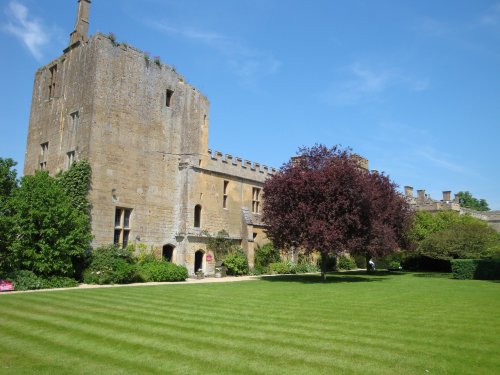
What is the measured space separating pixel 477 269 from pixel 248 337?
21688 mm

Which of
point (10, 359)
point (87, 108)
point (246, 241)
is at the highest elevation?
point (87, 108)

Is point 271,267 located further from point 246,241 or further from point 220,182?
point 220,182

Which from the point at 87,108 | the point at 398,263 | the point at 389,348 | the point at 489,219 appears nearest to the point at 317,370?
the point at 389,348

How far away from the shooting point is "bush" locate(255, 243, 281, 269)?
29634 millimetres

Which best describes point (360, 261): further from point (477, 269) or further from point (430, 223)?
point (477, 269)

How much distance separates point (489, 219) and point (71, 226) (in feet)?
171

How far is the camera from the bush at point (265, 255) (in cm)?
2963

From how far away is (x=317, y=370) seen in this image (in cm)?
545

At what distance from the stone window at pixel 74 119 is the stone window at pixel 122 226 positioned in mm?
5130

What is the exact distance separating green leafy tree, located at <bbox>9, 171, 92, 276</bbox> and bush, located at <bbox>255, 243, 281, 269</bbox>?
13373 mm

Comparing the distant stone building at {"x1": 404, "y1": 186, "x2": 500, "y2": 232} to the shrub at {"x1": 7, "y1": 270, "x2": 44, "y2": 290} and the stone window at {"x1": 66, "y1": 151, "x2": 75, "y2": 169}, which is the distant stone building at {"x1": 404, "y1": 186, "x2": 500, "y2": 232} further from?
the shrub at {"x1": 7, "y1": 270, "x2": 44, "y2": 290}

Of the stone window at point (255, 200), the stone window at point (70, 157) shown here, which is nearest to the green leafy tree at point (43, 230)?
the stone window at point (70, 157)

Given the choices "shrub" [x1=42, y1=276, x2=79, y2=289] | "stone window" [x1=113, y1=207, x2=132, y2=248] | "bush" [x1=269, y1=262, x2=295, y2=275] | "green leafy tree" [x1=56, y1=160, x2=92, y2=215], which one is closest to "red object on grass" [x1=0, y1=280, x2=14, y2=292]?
"shrub" [x1=42, y1=276, x2=79, y2=289]

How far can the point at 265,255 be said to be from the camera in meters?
29.9
